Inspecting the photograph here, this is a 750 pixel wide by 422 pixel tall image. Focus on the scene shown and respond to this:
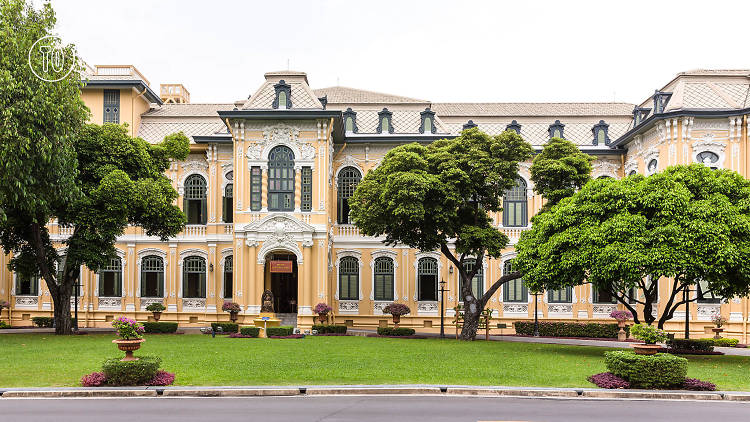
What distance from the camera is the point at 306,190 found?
33.4 metres

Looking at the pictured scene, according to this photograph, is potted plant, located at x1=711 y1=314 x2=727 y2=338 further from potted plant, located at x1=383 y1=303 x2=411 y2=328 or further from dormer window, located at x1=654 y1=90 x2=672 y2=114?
potted plant, located at x1=383 y1=303 x2=411 y2=328

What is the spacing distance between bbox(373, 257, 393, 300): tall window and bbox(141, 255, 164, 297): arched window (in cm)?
1158

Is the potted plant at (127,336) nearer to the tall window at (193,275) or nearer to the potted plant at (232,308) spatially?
the potted plant at (232,308)

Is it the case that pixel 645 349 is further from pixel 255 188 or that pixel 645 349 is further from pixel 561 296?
pixel 255 188

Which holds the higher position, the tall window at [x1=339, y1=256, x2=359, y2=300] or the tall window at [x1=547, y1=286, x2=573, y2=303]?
the tall window at [x1=339, y1=256, x2=359, y2=300]

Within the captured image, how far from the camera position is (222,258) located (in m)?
37.4

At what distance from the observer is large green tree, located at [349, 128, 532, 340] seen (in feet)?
92.9

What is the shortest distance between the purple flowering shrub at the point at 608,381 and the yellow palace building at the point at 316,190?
17610 mm

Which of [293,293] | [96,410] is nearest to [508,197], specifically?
[293,293]

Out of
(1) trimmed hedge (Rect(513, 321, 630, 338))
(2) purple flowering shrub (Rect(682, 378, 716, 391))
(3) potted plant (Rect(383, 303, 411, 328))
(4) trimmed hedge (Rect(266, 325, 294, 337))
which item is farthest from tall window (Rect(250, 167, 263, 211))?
(2) purple flowering shrub (Rect(682, 378, 716, 391))

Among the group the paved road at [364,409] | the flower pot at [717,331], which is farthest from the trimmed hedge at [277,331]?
the flower pot at [717,331]

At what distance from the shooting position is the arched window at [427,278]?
37.6 m

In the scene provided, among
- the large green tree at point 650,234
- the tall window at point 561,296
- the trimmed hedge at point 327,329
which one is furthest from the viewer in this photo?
the tall window at point 561,296

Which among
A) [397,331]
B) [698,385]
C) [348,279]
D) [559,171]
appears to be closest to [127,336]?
[698,385]
